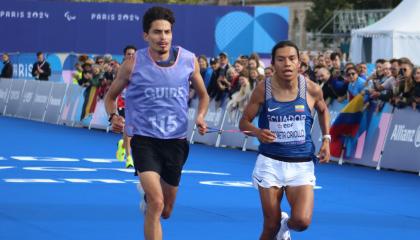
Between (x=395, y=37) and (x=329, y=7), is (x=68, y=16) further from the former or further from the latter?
(x=329, y=7)

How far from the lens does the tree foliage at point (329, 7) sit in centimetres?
7688

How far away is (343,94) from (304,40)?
65.6 metres

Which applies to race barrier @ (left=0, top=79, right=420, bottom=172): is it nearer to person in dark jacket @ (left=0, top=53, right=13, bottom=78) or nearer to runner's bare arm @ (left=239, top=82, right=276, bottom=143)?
person in dark jacket @ (left=0, top=53, right=13, bottom=78)

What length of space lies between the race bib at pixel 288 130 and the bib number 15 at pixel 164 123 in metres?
0.79

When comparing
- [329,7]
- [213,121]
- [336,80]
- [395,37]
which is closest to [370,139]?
[336,80]

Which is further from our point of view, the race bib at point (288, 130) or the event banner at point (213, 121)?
the event banner at point (213, 121)

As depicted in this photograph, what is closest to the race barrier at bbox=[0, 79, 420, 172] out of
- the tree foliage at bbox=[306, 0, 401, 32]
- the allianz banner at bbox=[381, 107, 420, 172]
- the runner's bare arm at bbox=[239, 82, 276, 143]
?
the allianz banner at bbox=[381, 107, 420, 172]

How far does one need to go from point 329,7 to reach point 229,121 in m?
57.4

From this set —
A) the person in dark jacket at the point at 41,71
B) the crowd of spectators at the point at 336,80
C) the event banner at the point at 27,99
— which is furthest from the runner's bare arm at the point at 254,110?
the person in dark jacket at the point at 41,71

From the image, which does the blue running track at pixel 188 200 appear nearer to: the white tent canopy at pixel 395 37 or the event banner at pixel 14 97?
the event banner at pixel 14 97

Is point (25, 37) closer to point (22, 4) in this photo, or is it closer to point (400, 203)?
point (22, 4)

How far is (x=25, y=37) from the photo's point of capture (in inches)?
1780

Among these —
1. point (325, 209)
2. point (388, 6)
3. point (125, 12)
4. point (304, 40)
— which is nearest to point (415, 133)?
point (325, 209)

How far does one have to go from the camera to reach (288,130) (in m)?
8.98
